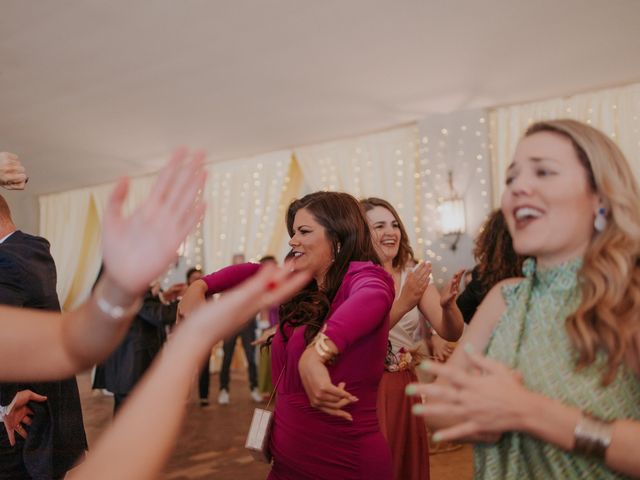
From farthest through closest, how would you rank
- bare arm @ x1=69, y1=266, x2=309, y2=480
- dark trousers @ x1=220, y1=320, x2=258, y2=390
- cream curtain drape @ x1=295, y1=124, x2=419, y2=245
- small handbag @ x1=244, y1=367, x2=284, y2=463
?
cream curtain drape @ x1=295, y1=124, x2=419, y2=245
dark trousers @ x1=220, y1=320, x2=258, y2=390
small handbag @ x1=244, y1=367, x2=284, y2=463
bare arm @ x1=69, y1=266, x2=309, y2=480

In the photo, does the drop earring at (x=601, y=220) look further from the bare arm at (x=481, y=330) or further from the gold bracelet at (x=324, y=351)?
the gold bracelet at (x=324, y=351)

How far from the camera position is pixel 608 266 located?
1102 mm

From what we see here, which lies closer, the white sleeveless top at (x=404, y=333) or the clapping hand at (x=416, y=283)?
the clapping hand at (x=416, y=283)

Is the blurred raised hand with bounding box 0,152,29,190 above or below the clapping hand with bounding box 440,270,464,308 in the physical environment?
above

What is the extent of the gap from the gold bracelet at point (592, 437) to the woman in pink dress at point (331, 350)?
631 millimetres

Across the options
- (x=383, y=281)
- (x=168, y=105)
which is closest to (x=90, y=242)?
(x=168, y=105)

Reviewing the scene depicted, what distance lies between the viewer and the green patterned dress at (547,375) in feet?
3.50

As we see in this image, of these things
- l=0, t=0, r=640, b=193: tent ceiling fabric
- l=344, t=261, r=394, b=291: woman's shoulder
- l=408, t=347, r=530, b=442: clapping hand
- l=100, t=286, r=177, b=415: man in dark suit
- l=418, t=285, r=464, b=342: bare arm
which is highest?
l=0, t=0, r=640, b=193: tent ceiling fabric

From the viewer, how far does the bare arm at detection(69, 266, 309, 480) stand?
0.68 m

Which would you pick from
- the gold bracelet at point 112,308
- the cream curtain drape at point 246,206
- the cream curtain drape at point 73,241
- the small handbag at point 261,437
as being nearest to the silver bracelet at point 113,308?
the gold bracelet at point 112,308

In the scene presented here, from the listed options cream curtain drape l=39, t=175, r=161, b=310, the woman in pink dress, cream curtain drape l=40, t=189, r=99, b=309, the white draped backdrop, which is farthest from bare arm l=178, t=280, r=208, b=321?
cream curtain drape l=40, t=189, r=99, b=309

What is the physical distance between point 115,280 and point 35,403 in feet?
5.18

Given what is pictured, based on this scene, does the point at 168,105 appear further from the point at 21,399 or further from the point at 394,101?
the point at 21,399

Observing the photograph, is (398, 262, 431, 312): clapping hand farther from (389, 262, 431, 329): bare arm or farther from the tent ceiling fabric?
the tent ceiling fabric
